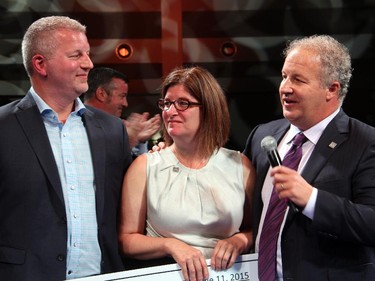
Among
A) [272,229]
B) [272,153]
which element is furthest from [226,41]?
[272,153]

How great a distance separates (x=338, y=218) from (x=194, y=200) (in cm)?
46

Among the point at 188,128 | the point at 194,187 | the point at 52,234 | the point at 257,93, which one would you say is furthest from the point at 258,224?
the point at 257,93

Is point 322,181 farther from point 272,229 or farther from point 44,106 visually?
point 44,106

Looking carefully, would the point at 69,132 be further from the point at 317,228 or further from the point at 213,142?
the point at 317,228

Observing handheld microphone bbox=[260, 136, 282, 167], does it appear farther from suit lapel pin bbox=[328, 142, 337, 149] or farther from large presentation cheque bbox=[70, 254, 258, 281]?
large presentation cheque bbox=[70, 254, 258, 281]

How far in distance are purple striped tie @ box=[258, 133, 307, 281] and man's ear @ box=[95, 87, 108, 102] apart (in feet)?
5.75

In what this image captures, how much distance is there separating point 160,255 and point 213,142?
412 mm

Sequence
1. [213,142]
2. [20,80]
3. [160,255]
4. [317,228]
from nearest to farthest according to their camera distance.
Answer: [317,228] < [160,255] < [213,142] < [20,80]

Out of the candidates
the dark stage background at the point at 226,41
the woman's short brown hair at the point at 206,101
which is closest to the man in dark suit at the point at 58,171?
the woman's short brown hair at the point at 206,101

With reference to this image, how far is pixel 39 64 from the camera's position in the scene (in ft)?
6.30

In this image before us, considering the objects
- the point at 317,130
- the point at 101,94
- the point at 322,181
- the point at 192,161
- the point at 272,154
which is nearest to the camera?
the point at 272,154

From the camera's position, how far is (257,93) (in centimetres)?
455

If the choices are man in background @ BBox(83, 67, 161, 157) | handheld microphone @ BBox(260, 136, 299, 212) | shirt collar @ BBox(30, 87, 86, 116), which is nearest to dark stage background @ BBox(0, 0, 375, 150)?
man in background @ BBox(83, 67, 161, 157)

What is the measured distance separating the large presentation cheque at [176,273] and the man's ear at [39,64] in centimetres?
69
